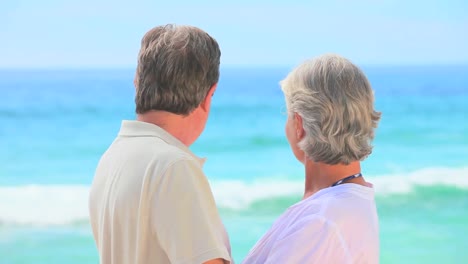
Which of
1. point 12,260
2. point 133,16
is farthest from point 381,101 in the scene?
point 12,260

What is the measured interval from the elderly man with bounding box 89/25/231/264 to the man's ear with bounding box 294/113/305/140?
0.23 m

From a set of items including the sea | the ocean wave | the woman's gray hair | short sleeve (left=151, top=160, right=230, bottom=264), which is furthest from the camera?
the ocean wave

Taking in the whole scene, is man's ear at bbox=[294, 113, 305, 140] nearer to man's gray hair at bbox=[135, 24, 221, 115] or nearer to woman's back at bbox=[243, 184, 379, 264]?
woman's back at bbox=[243, 184, 379, 264]

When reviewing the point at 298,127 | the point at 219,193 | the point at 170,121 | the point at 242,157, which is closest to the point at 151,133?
the point at 170,121

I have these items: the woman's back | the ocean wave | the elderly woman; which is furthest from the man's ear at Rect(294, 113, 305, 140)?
the ocean wave

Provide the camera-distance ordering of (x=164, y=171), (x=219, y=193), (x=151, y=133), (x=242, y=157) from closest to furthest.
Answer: (x=164, y=171), (x=151, y=133), (x=219, y=193), (x=242, y=157)

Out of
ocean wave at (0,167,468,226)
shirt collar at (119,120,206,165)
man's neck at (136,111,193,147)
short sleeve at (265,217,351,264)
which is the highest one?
man's neck at (136,111,193,147)

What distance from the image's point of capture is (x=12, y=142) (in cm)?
1363

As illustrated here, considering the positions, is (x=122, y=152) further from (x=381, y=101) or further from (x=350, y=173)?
(x=381, y=101)

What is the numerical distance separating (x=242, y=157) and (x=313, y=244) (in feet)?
34.7

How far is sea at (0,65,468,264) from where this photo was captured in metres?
8.07

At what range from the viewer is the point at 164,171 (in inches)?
57.9

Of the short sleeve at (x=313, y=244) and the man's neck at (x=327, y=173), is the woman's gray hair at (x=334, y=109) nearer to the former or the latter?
the man's neck at (x=327, y=173)

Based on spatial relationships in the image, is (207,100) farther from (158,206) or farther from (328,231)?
(328,231)
